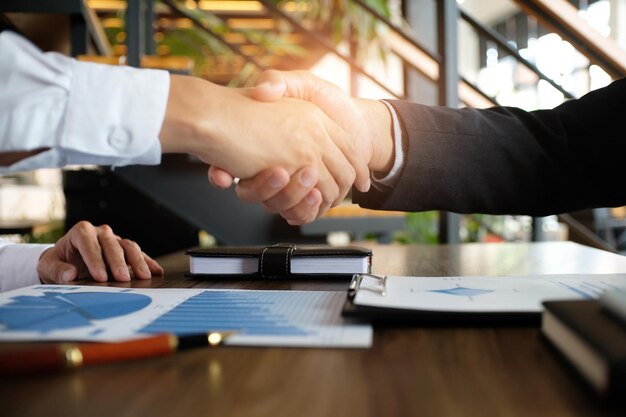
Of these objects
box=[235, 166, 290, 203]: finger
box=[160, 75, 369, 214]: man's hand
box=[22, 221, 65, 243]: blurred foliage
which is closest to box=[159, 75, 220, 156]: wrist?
box=[160, 75, 369, 214]: man's hand

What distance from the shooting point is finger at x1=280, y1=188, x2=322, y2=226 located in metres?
0.92

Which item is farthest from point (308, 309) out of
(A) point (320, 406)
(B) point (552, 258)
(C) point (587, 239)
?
A: (C) point (587, 239)

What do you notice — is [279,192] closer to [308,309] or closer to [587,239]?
[308,309]

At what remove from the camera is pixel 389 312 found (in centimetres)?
48

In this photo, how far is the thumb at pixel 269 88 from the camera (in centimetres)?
82

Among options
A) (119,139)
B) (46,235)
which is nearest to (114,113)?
(119,139)

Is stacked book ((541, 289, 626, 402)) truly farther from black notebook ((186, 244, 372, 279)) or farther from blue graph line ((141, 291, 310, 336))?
black notebook ((186, 244, 372, 279))

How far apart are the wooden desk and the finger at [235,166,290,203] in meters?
0.41

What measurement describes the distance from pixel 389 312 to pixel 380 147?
482 millimetres

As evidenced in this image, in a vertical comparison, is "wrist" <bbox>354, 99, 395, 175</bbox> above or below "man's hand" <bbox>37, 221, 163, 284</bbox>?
above

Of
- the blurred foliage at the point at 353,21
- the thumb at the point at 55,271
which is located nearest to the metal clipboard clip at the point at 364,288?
the thumb at the point at 55,271

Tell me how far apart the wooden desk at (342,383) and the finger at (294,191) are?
422 millimetres

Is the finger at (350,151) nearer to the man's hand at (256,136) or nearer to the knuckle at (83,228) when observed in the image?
the man's hand at (256,136)

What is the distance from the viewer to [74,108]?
65cm
